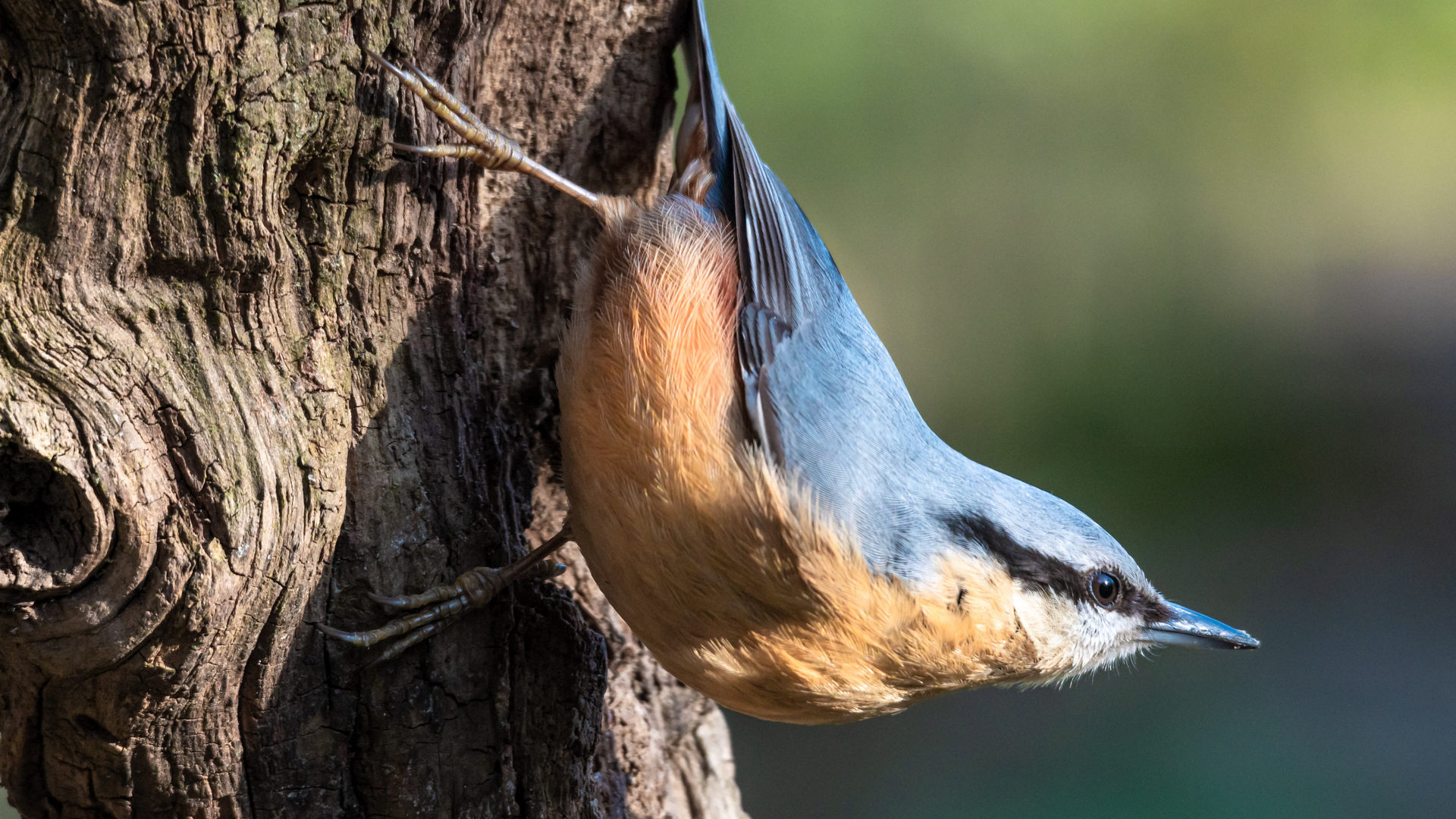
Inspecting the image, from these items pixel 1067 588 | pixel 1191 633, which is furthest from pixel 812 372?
pixel 1191 633

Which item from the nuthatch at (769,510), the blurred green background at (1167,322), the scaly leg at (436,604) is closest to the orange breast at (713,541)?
the nuthatch at (769,510)

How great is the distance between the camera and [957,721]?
5.09 meters

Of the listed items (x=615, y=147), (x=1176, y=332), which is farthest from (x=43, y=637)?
(x=1176, y=332)

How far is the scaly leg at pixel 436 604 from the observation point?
181 centimetres

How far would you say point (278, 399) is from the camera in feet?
5.51

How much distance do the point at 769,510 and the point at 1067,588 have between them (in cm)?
75

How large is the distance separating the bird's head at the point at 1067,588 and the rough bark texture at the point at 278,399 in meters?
0.92

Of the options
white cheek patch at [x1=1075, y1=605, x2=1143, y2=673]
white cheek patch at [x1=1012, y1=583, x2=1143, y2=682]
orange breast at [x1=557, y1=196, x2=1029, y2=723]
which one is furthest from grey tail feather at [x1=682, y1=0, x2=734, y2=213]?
white cheek patch at [x1=1075, y1=605, x2=1143, y2=673]

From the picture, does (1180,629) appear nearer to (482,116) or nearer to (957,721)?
(482,116)

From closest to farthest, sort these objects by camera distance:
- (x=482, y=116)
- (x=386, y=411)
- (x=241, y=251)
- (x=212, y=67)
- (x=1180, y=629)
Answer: (x=212, y=67)
(x=241, y=251)
(x=386, y=411)
(x=482, y=116)
(x=1180, y=629)

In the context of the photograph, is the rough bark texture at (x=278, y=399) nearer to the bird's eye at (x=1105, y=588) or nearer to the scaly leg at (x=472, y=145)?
the scaly leg at (x=472, y=145)

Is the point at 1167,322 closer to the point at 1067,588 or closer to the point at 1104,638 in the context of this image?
the point at 1104,638

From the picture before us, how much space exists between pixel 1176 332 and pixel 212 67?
4.73m

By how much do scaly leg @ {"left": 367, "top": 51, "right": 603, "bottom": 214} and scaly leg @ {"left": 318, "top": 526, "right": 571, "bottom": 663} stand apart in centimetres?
80
